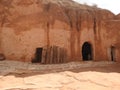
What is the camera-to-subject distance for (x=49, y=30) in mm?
16547

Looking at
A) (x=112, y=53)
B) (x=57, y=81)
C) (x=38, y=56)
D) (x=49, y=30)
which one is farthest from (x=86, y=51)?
(x=57, y=81)

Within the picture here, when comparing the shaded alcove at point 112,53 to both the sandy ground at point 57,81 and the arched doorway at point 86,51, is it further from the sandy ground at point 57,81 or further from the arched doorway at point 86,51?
the sandy ground at point 57,81

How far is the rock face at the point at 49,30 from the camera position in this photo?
15680 millimetres

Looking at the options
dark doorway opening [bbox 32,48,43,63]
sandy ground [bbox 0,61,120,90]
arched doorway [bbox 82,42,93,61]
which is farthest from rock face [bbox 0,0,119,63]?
sandy ground [bbox 0,61,120,90]

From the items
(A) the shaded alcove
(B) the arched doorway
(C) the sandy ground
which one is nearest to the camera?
(C) the sandy ground

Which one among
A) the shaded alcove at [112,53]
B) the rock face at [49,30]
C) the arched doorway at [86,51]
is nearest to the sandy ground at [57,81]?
the rock face at [49,30]

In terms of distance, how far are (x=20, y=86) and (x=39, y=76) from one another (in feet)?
5.54

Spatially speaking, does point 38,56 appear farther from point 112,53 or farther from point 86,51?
point 112,53

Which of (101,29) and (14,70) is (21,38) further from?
(101,29)

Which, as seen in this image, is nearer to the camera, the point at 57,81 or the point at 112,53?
the point at 57,81

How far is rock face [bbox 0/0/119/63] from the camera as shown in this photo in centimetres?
1568

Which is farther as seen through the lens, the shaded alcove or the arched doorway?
the arched doorway

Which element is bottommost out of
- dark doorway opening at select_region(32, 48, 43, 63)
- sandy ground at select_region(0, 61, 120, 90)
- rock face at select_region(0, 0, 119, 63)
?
sandy ground at select_region(0, 61, 120, 90)

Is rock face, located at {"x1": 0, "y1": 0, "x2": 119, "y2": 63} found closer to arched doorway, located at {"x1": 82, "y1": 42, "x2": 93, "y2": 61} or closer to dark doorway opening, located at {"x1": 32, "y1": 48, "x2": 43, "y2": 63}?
dark doorway opening, located at {"x1": 32, "y1": 48, "x2": 43, "y2": 63}
